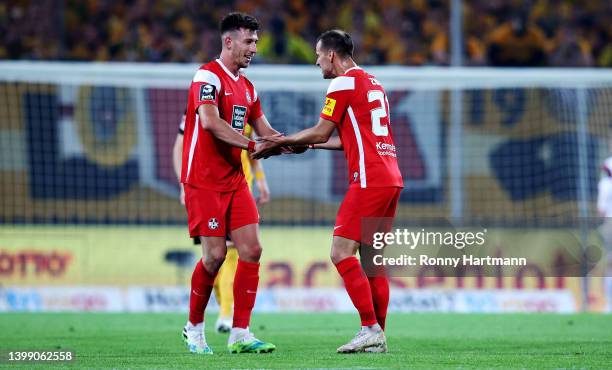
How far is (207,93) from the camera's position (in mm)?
7930

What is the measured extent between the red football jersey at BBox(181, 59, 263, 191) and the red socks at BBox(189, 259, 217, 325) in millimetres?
619

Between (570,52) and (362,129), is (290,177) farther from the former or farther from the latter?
(362,129)

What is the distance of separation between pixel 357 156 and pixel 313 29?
1277 cm

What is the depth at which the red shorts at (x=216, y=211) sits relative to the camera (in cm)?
798

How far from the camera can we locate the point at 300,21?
20.5m

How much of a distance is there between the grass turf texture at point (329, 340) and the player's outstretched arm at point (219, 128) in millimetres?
1484

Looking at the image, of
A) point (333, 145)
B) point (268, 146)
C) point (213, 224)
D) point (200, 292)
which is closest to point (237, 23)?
point (268, 146)

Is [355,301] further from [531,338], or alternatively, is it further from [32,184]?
[32,184]

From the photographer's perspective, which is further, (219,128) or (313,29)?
(313,29)

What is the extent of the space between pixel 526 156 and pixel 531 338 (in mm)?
7377

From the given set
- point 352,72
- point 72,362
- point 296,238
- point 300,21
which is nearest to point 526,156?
point 296,238

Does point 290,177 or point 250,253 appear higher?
point 290,177

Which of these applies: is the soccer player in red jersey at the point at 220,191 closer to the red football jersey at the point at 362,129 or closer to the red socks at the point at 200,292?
the red socks at the point at 200,292

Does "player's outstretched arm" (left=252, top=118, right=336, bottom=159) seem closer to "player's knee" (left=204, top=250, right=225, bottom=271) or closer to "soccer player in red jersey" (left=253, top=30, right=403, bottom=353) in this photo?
"soccer player in red jersey" (left=253, top=30, right=403, bottom=353)
